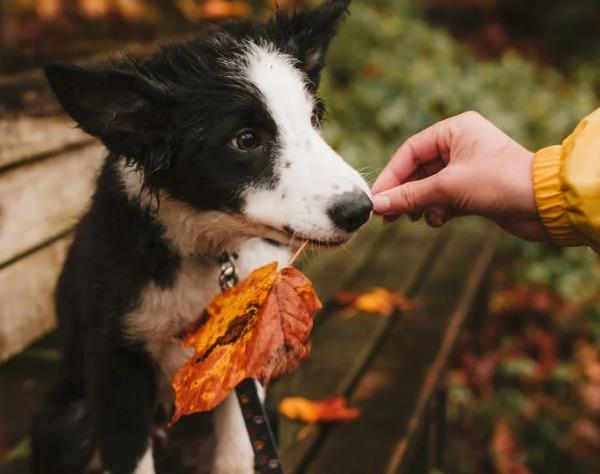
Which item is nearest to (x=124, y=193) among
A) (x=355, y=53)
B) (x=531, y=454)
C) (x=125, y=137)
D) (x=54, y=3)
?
(x=125, y=137)

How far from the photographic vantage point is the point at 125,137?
83.4 inches

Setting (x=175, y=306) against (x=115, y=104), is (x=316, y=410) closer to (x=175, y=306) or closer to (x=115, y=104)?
(x=175, y=306)

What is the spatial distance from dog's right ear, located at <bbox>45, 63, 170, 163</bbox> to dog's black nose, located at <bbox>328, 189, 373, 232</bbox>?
55cm

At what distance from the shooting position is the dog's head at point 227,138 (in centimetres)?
200

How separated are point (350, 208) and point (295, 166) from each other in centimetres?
22

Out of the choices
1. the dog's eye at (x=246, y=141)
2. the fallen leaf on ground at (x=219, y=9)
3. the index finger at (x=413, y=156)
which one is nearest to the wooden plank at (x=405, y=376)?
the index finger at (x=413, y=156)

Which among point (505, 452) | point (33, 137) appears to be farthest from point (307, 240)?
point (505, 452)

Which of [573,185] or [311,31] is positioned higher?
[311,31]

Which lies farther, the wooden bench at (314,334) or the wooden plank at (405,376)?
the wooden bench at (314,334)

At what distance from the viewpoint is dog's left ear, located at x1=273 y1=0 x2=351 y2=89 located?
2.44 m

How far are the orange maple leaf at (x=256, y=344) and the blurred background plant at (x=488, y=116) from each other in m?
0.68

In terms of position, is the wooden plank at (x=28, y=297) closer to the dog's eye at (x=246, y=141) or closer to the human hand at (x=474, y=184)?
the dog's eye at (x=246, y=141)

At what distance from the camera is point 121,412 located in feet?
7.61

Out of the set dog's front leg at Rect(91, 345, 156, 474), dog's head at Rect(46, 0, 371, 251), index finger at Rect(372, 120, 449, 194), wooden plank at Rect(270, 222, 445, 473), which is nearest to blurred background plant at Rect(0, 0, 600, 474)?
index finger at Rect(372, 120, 449, 194)
